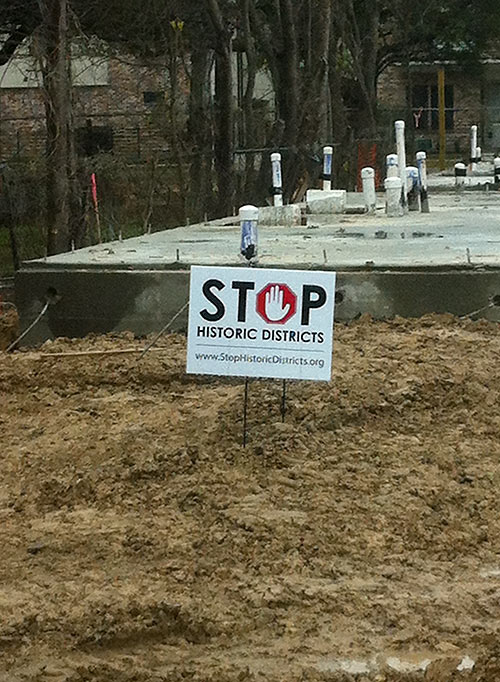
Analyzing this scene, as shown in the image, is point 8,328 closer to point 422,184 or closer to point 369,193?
point 369,193

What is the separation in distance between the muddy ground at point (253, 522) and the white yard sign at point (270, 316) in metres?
0.34

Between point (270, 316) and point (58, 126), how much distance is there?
6592mm

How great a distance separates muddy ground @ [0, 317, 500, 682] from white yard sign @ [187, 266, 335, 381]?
1.13 feet

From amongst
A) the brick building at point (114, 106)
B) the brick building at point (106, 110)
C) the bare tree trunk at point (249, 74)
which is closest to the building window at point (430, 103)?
the brick building at point (114, 106)

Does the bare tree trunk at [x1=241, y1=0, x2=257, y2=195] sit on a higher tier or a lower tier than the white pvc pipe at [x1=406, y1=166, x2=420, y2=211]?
higher

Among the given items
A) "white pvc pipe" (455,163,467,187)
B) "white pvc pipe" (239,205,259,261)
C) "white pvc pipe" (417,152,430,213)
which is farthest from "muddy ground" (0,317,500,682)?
"white pvc pipe" (455,163,467,187)

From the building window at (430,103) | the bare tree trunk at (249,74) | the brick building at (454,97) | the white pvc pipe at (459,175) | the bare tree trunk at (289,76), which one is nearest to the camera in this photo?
the bare tree trunk at (289,76)

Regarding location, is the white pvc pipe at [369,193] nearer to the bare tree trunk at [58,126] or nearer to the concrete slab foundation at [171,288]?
the bare tree trunk at [58,126]

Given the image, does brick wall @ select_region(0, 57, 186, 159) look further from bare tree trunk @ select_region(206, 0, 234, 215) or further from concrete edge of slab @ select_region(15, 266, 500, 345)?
concrete edge of slab @ select_region(15, 266, 500, 345)

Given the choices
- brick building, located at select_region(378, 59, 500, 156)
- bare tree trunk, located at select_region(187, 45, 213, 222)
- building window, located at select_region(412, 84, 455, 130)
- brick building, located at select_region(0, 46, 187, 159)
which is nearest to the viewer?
bare tree trunk, located at select_region(187, 45, 213, 222)

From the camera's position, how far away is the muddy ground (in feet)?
14.3

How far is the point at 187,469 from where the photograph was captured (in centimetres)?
591

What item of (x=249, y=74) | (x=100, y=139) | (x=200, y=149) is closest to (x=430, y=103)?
(x=100, y=139)

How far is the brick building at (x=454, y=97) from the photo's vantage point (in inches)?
1663
